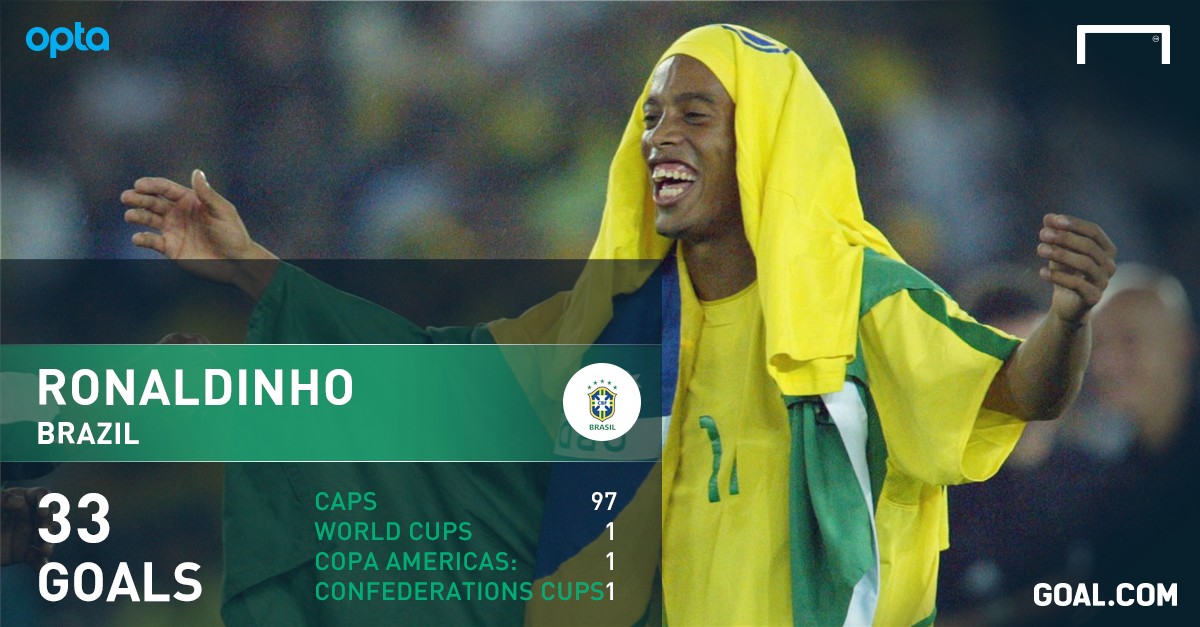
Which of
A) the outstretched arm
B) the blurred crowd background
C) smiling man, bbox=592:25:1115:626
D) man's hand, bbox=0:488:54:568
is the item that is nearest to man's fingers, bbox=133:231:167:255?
the blurred crowd background

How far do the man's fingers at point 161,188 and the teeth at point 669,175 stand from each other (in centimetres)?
79

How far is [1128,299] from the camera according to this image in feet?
7.09

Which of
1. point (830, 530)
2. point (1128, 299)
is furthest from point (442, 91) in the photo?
point (1128, 299)

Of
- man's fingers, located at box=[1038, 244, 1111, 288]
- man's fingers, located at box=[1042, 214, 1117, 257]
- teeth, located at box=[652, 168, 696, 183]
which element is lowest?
man's fingers, located at box=[1038, 244, 1111, 288]

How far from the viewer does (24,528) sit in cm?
220

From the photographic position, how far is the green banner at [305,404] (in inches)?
82.9

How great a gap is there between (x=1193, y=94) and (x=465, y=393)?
4.44ft

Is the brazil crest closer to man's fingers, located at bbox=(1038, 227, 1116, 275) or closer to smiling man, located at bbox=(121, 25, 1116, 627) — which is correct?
smiling man, located at bbox=(121, 25, 1116, 627)

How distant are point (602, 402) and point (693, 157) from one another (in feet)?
1.41

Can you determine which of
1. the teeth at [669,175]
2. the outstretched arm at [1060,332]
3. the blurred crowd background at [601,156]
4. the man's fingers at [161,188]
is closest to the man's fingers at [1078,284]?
the outstretched arm at [1060,332]

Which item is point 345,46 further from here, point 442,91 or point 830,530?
point 830,530

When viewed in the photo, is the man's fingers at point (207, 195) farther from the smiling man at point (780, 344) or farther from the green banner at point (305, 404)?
the green banner at point (305, 404)

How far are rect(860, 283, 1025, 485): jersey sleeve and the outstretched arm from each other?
35mm

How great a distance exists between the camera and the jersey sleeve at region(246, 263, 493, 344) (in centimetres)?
212
